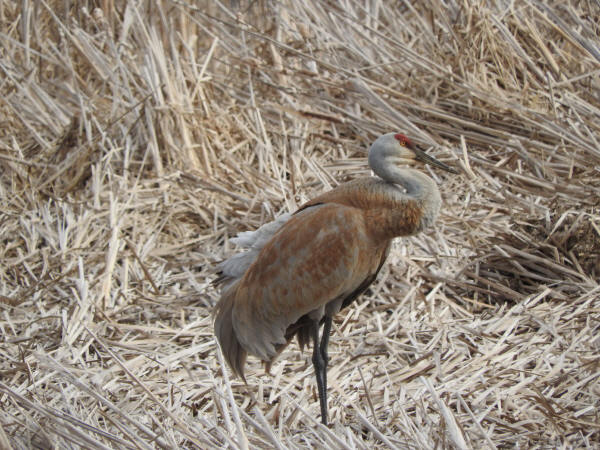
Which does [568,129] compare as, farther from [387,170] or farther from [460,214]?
[387,170]

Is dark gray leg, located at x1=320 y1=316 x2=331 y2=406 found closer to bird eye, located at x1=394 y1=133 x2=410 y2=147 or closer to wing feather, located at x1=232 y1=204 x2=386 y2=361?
wing feather, located at x1=232 y1=204 x2=386 y2=361

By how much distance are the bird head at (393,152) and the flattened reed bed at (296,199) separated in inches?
32.6

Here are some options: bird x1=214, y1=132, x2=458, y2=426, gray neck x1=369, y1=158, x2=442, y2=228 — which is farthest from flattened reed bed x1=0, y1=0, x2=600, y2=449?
gray neck x1=369, y1=158, x2=442, y2=228

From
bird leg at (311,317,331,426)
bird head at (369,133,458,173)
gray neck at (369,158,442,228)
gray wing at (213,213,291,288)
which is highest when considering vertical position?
bird head at (369,133,458,173)

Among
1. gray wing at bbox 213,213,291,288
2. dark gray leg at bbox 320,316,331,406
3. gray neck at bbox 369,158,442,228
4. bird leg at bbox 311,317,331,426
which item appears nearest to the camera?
gray neck at bbox 369,158,442,228

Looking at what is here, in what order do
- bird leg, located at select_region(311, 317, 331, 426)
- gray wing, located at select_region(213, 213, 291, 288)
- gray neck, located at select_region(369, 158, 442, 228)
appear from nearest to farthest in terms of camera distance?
gray neck, located at select_region(369, 158, 442, 228) → bird leg, located at select_region(311, 317, 331, 426) → gray wing, located at select_region(213, 213, 291, 288)

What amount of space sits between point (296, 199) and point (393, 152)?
1.46 meters

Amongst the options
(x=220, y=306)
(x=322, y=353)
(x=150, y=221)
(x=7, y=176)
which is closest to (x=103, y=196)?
(x=150, y=221)

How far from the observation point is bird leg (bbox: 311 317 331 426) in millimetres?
3082

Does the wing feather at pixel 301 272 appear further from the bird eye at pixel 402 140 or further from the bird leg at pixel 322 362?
the bird eye at pixel 402 140

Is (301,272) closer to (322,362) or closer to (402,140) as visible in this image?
(322,362)

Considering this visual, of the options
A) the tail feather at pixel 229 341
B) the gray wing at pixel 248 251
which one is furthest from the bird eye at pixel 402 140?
the tail feather at pixel 229 341

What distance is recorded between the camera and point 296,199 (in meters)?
4.40

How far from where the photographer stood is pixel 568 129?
4207 millimetres
